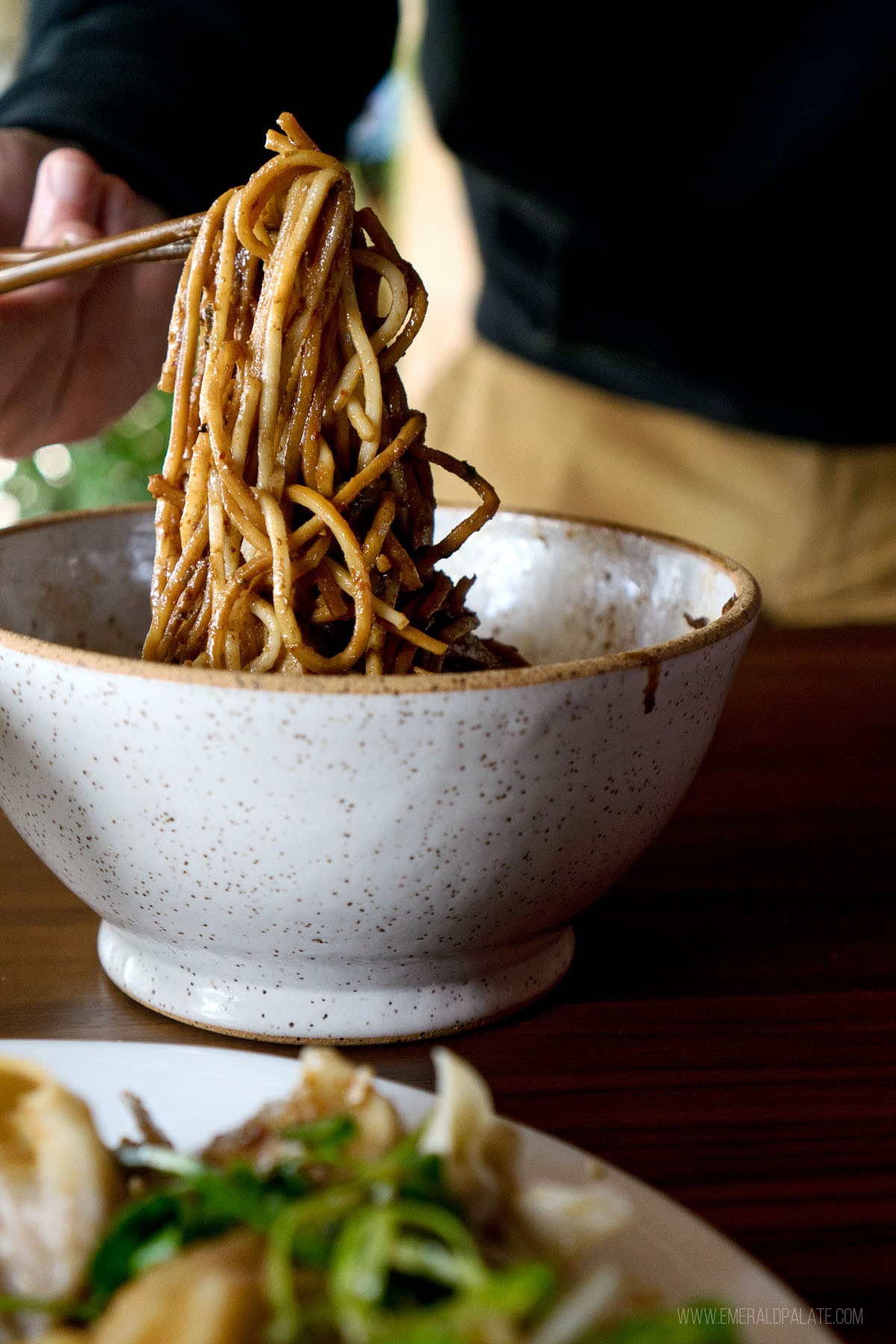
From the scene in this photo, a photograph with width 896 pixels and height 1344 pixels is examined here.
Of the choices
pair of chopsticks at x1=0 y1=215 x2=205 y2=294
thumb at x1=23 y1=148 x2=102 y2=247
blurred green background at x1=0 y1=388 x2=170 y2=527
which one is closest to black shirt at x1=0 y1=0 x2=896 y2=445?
thumb at x1=23 y1=148 x2=102 y2=247

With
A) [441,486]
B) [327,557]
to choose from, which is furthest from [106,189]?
[441,486]

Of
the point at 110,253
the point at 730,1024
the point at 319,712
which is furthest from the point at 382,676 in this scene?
the point at 110,253

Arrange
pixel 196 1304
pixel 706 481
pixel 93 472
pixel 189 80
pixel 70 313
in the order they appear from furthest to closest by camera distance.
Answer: pixel 93 472, pixel 706 481, pixel 189 80, pixel 70 313, pixel 196 1304

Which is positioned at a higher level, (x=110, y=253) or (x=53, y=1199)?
(x=110, y=253)

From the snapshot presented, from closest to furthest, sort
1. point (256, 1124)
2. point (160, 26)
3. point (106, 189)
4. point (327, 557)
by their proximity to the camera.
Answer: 1. point (256, 1124)
2. point (327, 557)
3. point (106, 189)
4. point (160, 26)

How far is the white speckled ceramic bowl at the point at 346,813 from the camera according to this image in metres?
0.59

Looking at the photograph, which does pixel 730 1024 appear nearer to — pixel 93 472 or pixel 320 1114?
pixel 320 1114

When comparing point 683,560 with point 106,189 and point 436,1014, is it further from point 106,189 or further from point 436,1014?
point 106,189

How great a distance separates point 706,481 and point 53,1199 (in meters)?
1.95

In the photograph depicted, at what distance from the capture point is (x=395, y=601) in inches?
32.7

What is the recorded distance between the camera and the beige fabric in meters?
2.16

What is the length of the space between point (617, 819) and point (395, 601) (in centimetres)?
23

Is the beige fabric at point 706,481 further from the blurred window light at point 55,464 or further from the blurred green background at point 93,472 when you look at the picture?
the blurred window light at point 55,464

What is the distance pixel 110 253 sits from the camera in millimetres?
856
